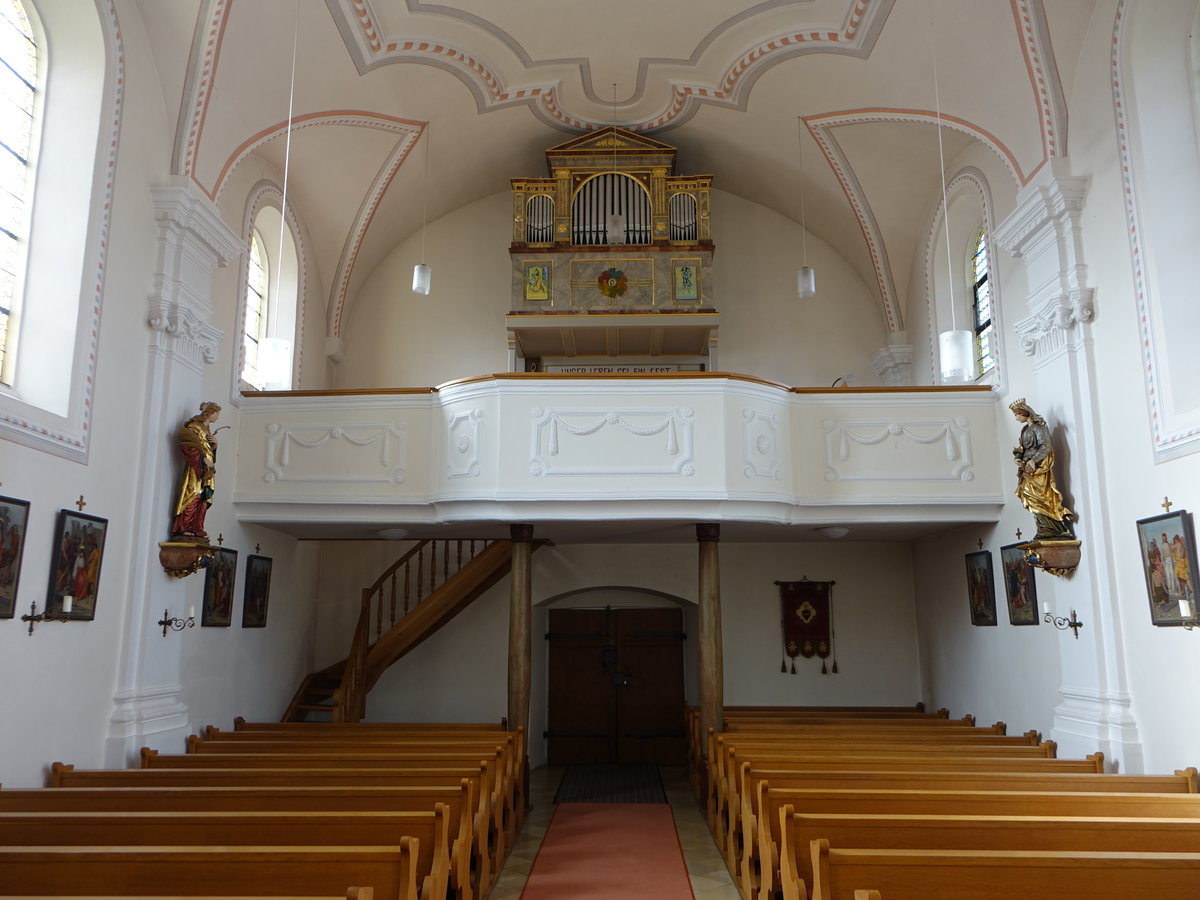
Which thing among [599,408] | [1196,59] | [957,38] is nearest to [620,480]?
[599,408]

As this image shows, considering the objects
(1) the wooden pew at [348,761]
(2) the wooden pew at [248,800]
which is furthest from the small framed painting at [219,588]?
(2) the wooden pew at [248,800]

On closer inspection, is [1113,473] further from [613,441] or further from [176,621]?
[176,621]

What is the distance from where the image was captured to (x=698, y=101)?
1222cm

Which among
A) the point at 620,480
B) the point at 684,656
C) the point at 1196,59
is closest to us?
the point at 1196,59

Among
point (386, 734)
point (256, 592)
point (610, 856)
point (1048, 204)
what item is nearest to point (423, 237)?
point (256, 592)

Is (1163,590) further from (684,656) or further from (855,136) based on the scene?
(684,656)

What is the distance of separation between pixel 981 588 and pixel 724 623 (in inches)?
150

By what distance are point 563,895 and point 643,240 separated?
8.18m

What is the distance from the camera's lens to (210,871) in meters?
4.23

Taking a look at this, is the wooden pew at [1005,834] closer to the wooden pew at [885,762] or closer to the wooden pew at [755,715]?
the wooden pew at [885,762]

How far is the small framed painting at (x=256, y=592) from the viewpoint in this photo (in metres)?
10.5

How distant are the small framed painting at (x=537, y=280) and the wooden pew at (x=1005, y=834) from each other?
8505mm

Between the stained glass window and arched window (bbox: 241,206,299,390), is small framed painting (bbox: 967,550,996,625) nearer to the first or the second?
arched window (bbox: 241,206,299,390)

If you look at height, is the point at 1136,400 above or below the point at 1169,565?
above
